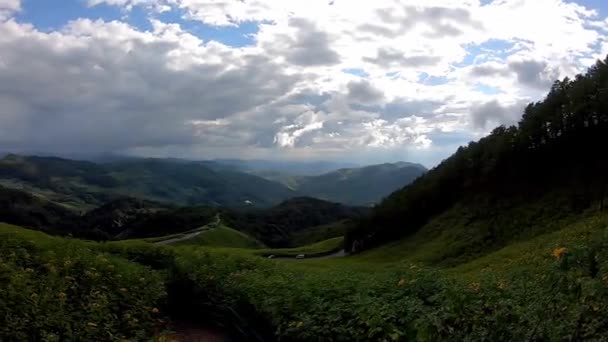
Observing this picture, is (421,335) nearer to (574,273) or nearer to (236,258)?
(574,273)

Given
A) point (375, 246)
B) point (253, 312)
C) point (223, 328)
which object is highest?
point (253, 312)

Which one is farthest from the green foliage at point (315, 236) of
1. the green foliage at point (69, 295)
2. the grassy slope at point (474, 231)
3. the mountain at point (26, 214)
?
the green foliage at point (69, 295)

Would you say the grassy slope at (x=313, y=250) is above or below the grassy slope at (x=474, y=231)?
below

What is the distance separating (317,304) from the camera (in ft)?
32.2

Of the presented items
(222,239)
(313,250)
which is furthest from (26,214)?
(313,250)

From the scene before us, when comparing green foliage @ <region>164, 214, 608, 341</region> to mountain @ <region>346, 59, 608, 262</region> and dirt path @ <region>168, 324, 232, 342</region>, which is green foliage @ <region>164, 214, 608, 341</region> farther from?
mountain @ <region>346, 59, 608, 262</region>

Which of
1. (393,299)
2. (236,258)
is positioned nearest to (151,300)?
(236,258)

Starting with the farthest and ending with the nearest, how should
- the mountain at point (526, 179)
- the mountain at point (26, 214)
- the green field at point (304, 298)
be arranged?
the mountain at point (26, 214), the mountain at point (526, 179), the green field at point (304, 298)

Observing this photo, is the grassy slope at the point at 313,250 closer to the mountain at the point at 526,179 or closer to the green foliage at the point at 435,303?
the mountain at the point at 526,179

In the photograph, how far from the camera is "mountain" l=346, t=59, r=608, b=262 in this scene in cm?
5200

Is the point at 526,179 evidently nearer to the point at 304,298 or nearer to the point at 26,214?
the point at 304,298

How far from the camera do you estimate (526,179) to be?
6112 cm

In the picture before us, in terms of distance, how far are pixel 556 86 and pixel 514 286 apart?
210 feet

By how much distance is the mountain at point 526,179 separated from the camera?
52000 millimetres
